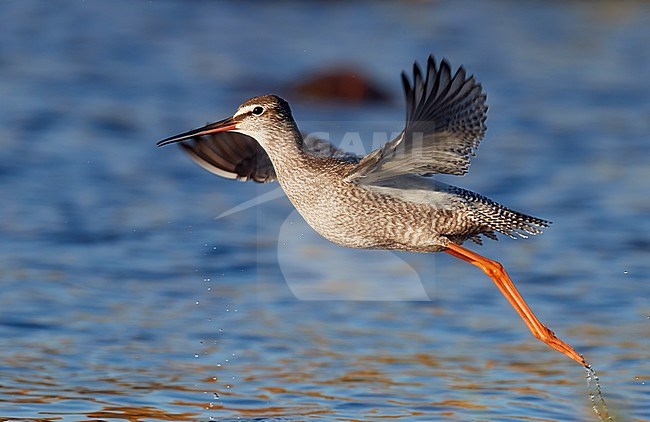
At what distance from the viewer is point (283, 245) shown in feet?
34.3

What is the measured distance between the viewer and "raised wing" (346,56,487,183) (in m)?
6.09

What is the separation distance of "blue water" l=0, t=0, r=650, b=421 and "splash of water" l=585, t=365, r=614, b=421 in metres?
0.09

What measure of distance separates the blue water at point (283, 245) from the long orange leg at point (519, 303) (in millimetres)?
372

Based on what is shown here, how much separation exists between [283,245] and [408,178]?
3765 millimetres

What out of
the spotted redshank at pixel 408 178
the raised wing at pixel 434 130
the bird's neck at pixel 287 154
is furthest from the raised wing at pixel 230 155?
the raised wing at pixel 434 130

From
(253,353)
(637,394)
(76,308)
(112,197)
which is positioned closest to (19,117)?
(112,197)

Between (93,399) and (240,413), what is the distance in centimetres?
85

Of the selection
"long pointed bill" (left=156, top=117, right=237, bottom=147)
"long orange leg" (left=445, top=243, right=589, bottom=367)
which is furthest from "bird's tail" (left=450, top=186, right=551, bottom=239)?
"long pointed bill" (left=156, top=117, right=237, bottom=147)

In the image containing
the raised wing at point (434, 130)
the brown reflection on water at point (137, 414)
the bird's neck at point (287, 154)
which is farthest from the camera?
the bird's neck at point (287, 154)

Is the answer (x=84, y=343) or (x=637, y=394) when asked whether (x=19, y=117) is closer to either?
(x=84, y=343)

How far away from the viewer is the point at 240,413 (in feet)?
23.0

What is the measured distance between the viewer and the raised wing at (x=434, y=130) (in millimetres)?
6090

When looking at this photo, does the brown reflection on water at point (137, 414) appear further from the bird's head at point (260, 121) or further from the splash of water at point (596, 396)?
the splash of water at point (596, 396)

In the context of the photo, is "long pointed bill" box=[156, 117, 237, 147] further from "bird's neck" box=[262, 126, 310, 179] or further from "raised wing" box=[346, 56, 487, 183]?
"raised wing" box=[346, 56, 487, 183]
